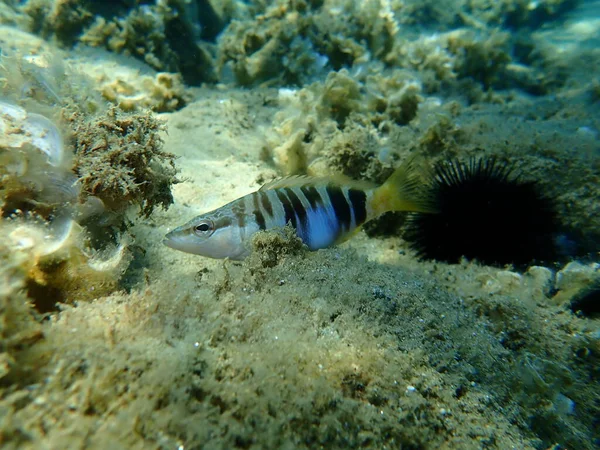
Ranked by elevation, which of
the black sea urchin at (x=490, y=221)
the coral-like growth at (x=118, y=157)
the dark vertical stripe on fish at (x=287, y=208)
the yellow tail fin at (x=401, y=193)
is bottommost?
the black sea urchin at (x=490, y=221)

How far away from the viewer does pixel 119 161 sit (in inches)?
97.0

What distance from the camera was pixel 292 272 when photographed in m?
2.27

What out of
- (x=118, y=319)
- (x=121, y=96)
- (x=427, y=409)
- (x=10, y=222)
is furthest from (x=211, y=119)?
(x=427, y=409)

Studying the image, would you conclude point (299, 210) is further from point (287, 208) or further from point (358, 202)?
point (358, 202)

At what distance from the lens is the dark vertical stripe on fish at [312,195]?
2.96 m

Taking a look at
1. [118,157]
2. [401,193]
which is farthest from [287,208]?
[118,157]

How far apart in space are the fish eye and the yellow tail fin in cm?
146

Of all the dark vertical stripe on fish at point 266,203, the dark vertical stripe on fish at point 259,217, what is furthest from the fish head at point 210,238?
the dark vertical stripe on fish at point 266,203

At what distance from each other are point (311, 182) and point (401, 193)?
85cm

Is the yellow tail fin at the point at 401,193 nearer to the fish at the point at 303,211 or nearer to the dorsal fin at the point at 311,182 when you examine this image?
the fish at the point at 303,211

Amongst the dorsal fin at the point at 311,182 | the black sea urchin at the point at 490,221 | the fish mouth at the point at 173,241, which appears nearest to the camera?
the fish mouth at the point at 173,241

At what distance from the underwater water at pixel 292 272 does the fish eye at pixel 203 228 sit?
17 mm

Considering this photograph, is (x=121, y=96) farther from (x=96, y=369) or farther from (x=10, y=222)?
(x=96, y=369)

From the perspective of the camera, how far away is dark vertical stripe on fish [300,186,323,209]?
2962 mm
